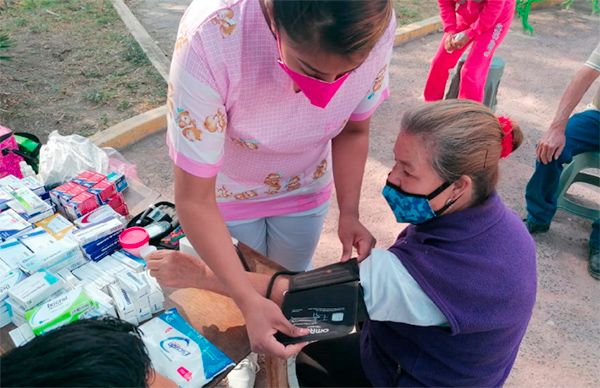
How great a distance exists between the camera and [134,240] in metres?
1.77

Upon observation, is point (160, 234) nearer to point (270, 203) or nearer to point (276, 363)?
point (270, 203)

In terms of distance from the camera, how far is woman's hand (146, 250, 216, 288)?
152 cm

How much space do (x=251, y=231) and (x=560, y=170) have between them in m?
2.26

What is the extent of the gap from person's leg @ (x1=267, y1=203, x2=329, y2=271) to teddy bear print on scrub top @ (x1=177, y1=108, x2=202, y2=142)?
684 mm

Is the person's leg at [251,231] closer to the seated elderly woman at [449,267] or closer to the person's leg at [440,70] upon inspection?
the seated elderly woman at [449,267]

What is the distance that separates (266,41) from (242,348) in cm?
91

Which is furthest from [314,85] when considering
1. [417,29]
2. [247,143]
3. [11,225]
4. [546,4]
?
[546,4]

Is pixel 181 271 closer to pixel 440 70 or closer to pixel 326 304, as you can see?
pixel 326 304

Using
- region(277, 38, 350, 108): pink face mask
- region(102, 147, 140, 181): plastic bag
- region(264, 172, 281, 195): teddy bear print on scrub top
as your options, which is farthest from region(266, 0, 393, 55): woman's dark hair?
region(102, 147, 140, 181): plastic bag

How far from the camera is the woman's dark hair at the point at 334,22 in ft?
2.97

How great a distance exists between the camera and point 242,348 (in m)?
1.50

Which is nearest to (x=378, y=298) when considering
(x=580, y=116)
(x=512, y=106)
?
(x=580, y=116)

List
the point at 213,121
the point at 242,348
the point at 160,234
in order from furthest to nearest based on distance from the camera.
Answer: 1. the point at 160,234
2. the point at 242,348
3. the point at 213,121

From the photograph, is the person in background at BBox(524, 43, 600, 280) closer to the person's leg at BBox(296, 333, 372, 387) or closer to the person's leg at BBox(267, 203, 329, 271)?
the person's leg at BBox(267, 203, 329, 271)
